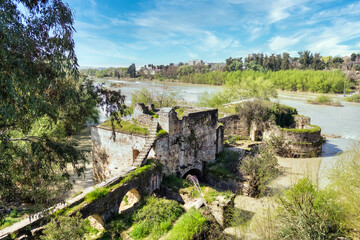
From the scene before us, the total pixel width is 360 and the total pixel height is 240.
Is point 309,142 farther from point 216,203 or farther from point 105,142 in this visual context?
point 105,142

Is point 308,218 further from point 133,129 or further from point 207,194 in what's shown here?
point 133,129

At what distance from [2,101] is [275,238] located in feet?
28.5

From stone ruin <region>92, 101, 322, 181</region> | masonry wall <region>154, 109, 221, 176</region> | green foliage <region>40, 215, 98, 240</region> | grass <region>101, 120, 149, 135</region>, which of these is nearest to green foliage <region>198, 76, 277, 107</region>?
stone ruin <region>92, 101, 322, 181</region>

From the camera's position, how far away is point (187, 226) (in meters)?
8.60

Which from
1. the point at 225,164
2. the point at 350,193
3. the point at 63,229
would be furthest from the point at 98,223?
the point at 350,193

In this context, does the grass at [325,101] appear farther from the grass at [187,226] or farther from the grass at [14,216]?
the grass at [14,216]

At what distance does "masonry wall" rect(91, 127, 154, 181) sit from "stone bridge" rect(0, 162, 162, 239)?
139cm

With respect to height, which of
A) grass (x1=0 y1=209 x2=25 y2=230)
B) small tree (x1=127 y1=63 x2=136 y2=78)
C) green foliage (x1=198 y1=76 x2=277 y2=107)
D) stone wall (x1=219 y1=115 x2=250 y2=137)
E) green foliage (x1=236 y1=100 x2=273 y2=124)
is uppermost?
small tree (x1=127 y1=63 x2=136 y2=78)

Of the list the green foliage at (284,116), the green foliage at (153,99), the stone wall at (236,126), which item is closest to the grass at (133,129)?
the stone wall at (236,126)

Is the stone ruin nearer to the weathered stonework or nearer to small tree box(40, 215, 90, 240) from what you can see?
the weathered stonework

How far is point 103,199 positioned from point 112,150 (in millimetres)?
4560

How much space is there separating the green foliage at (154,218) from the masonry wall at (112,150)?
295 cm

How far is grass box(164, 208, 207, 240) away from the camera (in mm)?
8281

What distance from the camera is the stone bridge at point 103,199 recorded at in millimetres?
7109
